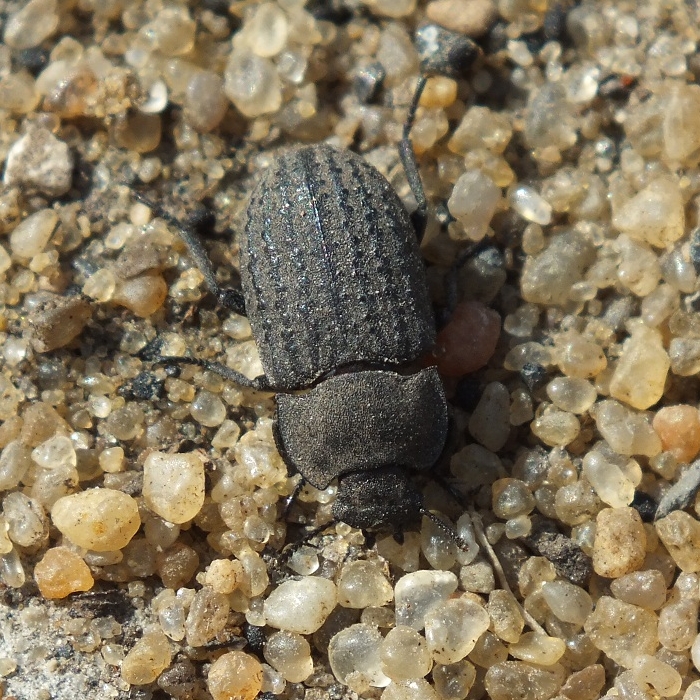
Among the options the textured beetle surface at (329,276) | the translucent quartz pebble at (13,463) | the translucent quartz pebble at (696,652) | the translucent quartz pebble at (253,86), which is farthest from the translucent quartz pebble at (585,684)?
the translucent quartz pebble at (253,86)

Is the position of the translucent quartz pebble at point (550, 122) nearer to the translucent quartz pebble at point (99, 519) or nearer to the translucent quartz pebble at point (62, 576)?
the translucent quartz pebble at point (99, 519)

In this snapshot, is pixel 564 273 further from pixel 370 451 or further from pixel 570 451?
pixel 370 451

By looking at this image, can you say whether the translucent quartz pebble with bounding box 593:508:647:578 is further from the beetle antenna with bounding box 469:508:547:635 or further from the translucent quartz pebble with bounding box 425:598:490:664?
the translucent quartz pebble with bounding box 425:598:490:664

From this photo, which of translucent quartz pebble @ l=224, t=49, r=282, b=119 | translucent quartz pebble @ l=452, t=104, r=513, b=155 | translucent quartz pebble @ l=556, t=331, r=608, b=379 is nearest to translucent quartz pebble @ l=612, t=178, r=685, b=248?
translucent quartz pebble @ l=556, t=331, r=608, b=379

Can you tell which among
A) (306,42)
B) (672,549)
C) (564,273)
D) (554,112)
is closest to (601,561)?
(672,549)

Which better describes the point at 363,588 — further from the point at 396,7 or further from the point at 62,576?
the point at 396,7

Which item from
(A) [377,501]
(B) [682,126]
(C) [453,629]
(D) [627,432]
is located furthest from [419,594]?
(B) [682,126]
